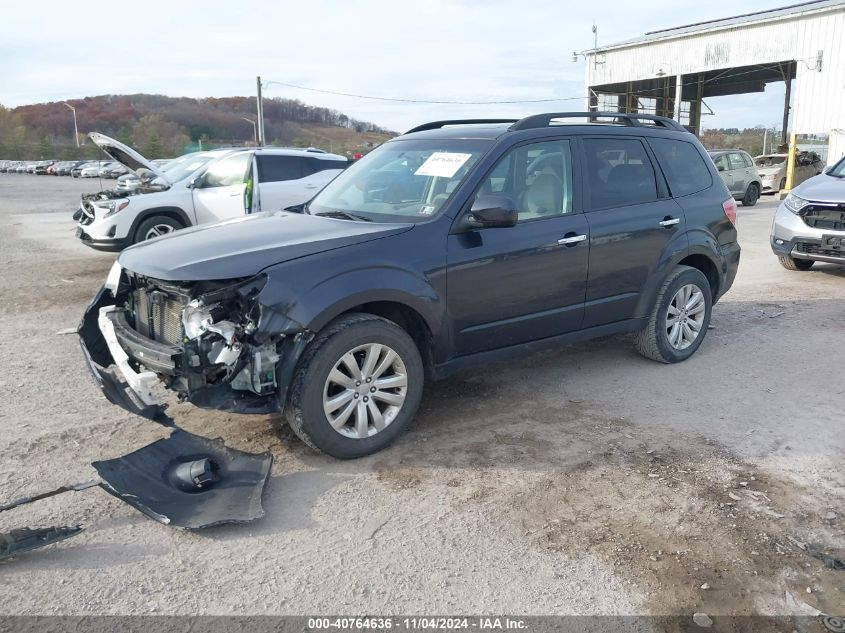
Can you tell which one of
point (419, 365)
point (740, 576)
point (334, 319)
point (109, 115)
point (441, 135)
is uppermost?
point (109, 115)

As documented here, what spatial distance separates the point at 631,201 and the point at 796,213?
5084 millimetres

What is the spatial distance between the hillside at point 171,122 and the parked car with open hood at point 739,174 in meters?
79.5

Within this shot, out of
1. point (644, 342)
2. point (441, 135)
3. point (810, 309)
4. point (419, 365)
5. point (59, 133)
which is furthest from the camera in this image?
point (59, 133)

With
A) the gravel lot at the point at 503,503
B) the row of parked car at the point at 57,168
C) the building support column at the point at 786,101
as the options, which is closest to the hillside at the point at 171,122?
the row of parked car at the point at 57,168

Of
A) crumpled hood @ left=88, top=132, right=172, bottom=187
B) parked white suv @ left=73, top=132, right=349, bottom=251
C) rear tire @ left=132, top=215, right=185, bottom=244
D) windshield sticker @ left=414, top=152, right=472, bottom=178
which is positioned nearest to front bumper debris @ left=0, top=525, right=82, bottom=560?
windshield sticker @ left=414, top=152, right=472, bottom=178

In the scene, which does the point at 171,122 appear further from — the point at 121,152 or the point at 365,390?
the point at 365,390

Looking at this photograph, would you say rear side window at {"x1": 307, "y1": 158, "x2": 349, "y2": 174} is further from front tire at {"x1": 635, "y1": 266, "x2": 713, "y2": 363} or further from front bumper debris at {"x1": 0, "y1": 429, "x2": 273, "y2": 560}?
front bumper debris at {"x1": 0, "y1": 429, "x2": 273, "y2": 560}

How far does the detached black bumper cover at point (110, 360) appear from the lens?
376 cm

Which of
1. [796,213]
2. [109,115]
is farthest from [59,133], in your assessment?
[796,213]

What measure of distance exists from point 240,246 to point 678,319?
11.8 feet

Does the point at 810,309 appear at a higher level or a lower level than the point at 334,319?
lower

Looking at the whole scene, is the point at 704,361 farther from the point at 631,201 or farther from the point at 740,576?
the point at 740,576

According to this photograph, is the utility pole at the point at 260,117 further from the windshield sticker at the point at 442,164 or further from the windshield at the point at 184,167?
the windshield sticker at the point at 442,164

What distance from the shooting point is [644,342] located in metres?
5.66
